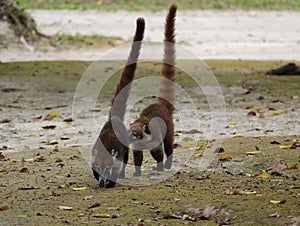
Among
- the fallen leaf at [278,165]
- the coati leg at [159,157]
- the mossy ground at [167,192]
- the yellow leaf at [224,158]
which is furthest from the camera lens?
the yellow leaf at [224,158]

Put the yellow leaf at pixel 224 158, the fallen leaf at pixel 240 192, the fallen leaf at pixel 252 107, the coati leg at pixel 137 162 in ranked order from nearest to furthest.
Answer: the fallen leaf at pixel 240 192 → the coati leg at pixel 137 162 → the yellow leaf at pixel 224 158 → the fallen leaf at pixel 252 107

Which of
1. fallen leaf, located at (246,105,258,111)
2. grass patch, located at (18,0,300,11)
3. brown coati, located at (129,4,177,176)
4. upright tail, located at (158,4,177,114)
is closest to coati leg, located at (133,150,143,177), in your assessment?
brown coati, located at (129,4,177,176)

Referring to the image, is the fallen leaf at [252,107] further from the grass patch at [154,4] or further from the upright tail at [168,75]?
the grass patch at [154,4]

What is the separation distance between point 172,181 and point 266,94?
5.81 metres

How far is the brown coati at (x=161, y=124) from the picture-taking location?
721 cm

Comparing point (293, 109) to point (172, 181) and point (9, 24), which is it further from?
point (9, 24)

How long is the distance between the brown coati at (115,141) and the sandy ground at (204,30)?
962 centimetres

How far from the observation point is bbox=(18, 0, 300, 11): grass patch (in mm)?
23578

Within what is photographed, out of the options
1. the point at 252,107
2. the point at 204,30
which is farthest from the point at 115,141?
the point at 204,30

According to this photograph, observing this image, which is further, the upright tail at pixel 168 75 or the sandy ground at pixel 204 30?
the sandy ground at pixel 204 30

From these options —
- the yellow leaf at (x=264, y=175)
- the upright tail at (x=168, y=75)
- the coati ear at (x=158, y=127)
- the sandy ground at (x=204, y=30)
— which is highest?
the upright tail at (x=168, y=75)

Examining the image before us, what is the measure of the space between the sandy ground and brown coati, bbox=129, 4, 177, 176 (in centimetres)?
884

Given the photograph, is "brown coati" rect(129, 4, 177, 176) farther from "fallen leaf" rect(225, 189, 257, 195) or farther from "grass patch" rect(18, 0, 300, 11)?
"grass patch" rect(18, 0, 300, 11)

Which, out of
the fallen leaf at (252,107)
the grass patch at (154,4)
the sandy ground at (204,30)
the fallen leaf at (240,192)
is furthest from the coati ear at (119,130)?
the grass patch at (154,4)
